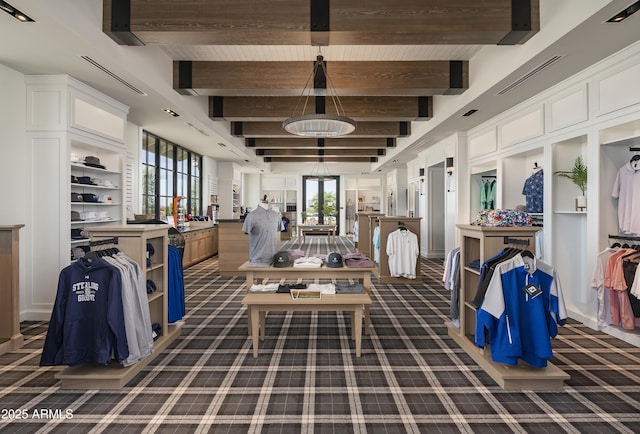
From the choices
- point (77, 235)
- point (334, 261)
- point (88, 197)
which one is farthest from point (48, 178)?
point (334, 261)

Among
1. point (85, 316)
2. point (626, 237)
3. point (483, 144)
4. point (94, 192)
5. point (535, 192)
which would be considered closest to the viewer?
point (85, 316)

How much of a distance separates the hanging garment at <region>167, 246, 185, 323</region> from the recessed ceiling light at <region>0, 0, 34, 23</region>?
233 cm

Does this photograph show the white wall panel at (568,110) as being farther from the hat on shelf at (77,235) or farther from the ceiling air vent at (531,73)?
the hat on shelf at (77,235)

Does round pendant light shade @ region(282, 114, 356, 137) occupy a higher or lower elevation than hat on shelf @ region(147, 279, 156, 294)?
higher

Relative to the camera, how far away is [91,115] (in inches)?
184

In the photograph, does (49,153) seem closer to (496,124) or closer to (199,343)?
(199,343)

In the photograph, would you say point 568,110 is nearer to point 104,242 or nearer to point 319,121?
point 319,121

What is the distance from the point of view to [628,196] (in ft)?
12.0

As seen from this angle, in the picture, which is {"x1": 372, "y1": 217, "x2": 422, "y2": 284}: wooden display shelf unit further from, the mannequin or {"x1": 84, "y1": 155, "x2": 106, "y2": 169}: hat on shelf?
{"x1": 84, "y1": 155, "x2": 106, "y2": 169}: hat on shelf

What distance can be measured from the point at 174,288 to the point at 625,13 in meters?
4.80

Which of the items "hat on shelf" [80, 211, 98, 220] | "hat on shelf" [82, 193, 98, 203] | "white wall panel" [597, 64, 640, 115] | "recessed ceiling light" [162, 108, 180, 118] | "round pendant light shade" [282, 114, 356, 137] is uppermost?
"recessed ceiling light" [162, 108, 180, 118]

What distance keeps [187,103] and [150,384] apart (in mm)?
4241

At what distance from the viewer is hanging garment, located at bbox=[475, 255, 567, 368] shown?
8.73 feet

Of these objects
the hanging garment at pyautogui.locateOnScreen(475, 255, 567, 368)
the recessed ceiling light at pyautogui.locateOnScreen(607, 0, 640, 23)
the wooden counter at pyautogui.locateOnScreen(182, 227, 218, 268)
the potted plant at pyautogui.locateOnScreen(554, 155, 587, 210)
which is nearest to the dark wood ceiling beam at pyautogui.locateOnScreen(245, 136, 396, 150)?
the wooden counter at pyautogui.locateOnScreen(182, 227, 218, 268)
